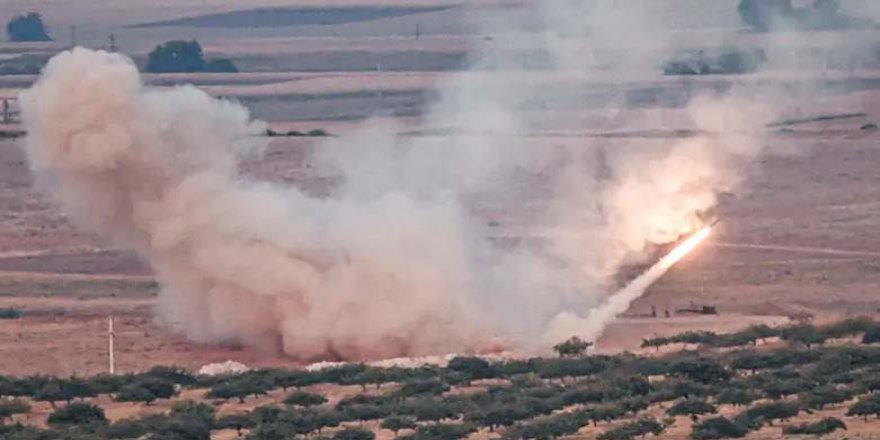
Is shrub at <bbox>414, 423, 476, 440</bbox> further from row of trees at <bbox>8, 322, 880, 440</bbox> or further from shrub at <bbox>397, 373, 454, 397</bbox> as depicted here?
shrub at <bbox>397, 373, 454, 397</bbox>

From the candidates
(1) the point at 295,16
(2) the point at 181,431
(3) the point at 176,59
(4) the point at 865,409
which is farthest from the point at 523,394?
(1) the point at 295,16

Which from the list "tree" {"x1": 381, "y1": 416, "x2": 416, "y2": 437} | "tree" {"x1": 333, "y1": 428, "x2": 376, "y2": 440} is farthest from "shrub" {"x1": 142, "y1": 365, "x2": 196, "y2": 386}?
"tree" {"x1": 333, "y1": 428, "x2": 376, "y2": 440}

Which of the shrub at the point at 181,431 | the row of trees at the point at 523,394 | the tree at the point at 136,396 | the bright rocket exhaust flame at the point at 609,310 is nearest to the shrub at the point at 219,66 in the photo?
the bright rocket exhaust flame at the point at 609,310

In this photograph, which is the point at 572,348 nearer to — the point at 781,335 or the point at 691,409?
the point at 781,335

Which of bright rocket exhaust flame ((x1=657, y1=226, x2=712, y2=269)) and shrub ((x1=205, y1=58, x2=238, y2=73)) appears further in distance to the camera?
shrub ((x1=205, y1=58, x2=238, y2=73))

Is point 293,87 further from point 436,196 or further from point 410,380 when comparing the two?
point 410,380

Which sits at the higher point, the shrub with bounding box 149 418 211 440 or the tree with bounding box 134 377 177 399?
the tree with bounding box 134 377 177 399
